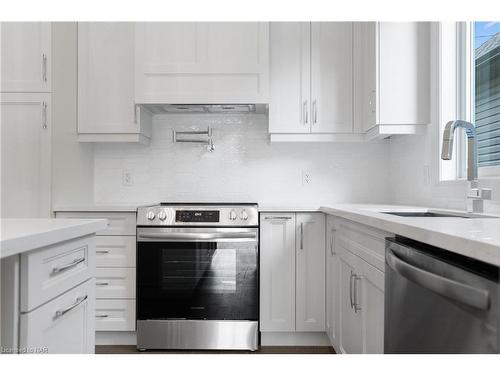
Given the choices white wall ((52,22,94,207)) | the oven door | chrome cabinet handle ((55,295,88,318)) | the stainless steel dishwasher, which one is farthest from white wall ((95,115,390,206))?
chrome cabinet handle ((55,295,88,318))

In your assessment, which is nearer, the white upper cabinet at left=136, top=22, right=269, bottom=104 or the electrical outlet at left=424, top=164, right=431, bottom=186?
the electrical outlet at left=424, top=164, right=431, bottom=186

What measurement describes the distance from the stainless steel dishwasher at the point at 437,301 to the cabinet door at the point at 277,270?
1.27 metres

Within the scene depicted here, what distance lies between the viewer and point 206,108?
2971 millimetres

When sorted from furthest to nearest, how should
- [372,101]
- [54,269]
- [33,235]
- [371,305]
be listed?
[372,101] → [371,305] → [54,269] → [33,235]

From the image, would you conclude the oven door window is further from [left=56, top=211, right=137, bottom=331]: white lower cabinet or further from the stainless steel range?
[left=56, top=211, right=137, bottom=331]: white lower cabinet

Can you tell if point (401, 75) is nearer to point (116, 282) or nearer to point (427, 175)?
point (427, 175)

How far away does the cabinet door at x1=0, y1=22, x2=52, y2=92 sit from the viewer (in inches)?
101

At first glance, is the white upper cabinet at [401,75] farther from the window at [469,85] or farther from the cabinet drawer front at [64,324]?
the cabinet drawer front at [64,324]

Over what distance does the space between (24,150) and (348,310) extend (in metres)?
2.17

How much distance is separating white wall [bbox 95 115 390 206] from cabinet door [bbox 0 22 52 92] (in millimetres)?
729

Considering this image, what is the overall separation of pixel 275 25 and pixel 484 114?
4.91 ft

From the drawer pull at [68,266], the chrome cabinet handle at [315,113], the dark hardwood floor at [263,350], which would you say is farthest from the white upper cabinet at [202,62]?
the drawer pull at [68,266]

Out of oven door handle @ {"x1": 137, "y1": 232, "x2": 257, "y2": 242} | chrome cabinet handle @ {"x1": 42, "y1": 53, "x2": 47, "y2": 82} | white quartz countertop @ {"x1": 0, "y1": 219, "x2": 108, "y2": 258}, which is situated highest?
chrome cabinet handle @ {"x1": 42, "y1": 53, "x2": 47, "y2": 82}

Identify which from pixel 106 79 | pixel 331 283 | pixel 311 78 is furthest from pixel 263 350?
pixel 106 79
